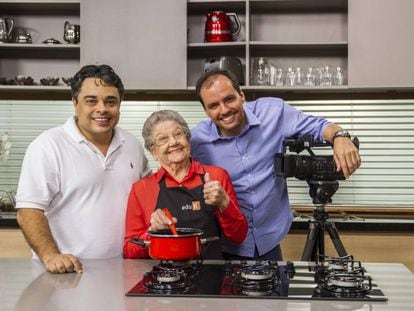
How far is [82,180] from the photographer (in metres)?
1.94

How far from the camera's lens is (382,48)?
3.62 m

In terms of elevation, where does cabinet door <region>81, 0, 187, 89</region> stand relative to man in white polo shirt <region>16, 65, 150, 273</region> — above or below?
above

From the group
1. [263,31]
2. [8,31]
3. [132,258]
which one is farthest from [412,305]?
[8,31]

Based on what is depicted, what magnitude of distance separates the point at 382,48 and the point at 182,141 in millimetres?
2104

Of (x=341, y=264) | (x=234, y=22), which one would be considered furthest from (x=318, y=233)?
(x=234, y=22)

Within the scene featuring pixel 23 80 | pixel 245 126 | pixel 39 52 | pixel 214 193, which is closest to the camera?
pixel 214 193

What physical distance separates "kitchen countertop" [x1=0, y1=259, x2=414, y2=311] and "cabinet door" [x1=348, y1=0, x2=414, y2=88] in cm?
208

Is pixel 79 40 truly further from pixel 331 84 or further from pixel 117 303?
pixel 117 303

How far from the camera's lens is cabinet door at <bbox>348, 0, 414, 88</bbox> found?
3.60 m

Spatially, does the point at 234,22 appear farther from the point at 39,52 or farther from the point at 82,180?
the point at 82,180

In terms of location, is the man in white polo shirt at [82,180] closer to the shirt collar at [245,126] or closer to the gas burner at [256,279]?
the shirt collar at [245,126]

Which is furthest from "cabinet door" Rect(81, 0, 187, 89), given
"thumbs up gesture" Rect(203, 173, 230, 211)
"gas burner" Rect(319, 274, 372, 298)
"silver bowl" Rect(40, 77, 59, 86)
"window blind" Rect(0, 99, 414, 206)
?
"gas burner" Rect(319, 274, 372, 298)

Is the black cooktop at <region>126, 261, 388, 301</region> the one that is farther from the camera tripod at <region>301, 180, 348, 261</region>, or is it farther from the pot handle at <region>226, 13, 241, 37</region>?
the pot handle at <region>226, 13, 241, 37</region>

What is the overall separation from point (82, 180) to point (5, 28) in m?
2.34
